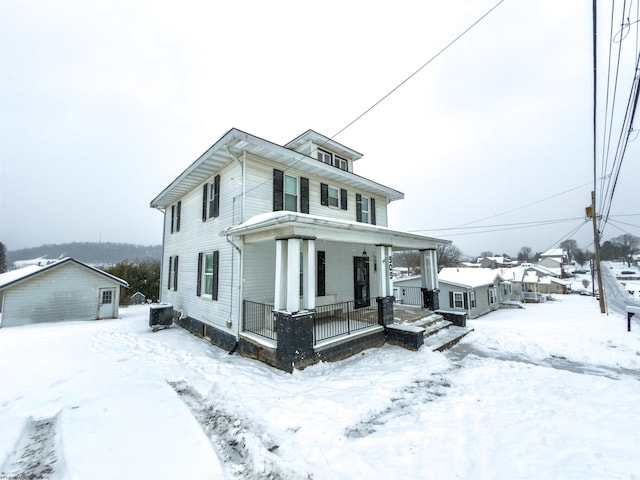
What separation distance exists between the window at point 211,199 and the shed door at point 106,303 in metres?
10.3

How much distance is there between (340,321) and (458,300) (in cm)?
1691

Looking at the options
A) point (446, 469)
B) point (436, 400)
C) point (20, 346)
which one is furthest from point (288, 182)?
point (20, 346)

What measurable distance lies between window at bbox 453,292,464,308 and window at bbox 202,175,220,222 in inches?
803

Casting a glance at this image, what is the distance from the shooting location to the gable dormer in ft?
36.1

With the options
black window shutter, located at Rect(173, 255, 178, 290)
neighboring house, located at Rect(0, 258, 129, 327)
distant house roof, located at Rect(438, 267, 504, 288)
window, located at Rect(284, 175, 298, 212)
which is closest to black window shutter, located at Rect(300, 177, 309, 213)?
window, located at Rect(284, 175, 298, 212)

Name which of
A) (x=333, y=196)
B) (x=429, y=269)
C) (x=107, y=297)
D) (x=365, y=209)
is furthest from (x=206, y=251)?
(x=107, y=297)

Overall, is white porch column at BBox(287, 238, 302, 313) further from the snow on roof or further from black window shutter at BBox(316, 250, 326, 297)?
the snow on roof

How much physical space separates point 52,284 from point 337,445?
58.5 feet

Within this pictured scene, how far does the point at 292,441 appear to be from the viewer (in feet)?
11.4

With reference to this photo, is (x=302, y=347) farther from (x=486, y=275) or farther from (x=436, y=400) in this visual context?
(x=486, y=275)

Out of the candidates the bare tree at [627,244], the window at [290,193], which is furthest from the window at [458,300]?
the bare tree at [627,244]

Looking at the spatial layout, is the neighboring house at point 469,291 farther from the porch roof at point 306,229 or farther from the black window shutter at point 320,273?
the porch roof at point 306,229

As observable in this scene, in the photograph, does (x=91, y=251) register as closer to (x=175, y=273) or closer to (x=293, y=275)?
(x=175, y=273)

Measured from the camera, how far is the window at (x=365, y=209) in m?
11.5
